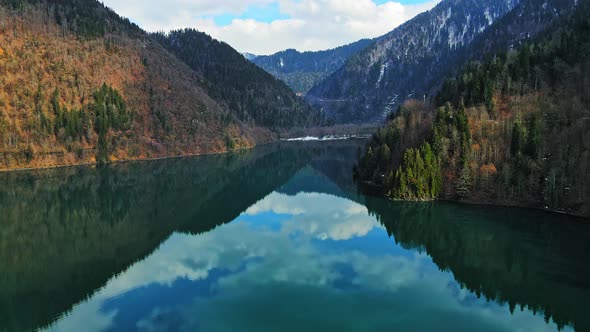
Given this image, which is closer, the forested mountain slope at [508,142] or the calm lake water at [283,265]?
the calm lake water at [283,265]

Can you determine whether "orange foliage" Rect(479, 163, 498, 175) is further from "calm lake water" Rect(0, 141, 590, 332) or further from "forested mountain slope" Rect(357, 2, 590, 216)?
"calm lake water" Rect(0, 141, 590, 332)

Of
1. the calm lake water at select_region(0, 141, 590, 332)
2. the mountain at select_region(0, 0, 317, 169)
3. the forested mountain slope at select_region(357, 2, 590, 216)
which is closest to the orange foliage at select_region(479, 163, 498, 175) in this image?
the forested mountain slope at select_region(357, 2, 590, 216)

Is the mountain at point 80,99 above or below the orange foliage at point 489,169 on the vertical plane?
above

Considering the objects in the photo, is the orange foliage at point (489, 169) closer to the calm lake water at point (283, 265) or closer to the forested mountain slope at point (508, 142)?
the forested mountain slope at point (508, 142)

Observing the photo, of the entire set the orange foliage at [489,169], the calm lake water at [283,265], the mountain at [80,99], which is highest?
the mountain at [80,99]

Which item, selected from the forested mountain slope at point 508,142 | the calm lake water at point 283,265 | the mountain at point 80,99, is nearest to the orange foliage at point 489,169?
the forested mountain slope at point 508,142

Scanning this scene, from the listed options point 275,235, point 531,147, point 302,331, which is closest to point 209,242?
point 275,235
